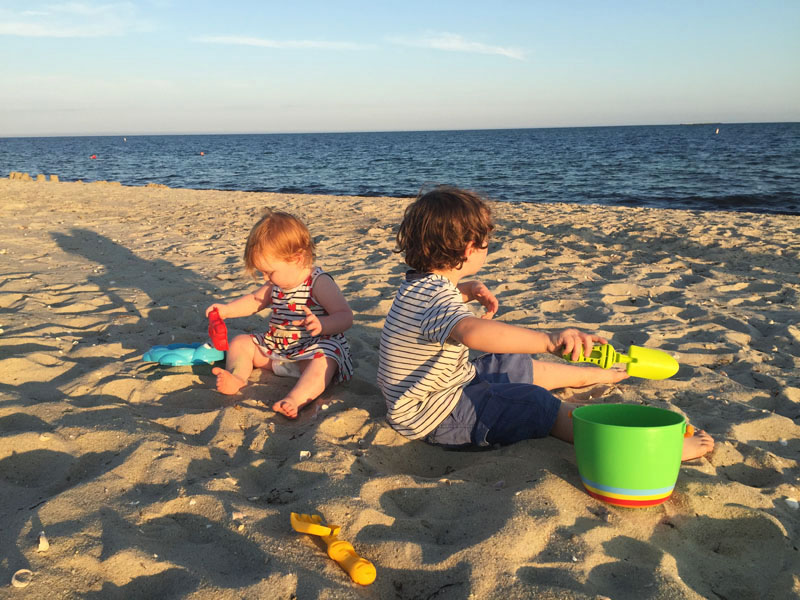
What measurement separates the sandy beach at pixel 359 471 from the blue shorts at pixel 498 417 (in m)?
0.07

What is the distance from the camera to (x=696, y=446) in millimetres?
2182

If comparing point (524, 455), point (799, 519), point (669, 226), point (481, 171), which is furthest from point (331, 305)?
point (481, 171)

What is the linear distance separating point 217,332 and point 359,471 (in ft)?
4.30

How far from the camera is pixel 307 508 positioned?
6.12 ft

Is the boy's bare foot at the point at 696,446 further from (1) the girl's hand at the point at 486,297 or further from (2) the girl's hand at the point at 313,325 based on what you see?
(2) the girl's hand at the point at 313,325

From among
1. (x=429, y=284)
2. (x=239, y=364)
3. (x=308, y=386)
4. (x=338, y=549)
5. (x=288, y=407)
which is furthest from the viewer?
(x=239, y=364)

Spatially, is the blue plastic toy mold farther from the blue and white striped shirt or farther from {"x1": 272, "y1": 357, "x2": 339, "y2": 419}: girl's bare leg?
the blue and white striped shirt

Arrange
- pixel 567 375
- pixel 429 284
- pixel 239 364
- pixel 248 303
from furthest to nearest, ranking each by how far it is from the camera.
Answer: pixel 248 303, pixel 239 364, pixel 567 375, pixel 429 284

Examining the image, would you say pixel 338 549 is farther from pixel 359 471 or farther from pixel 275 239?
pixel 275 239

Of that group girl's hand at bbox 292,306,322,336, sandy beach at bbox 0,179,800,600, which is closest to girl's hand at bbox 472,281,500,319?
sandy beach at bbox 0,179,800,600

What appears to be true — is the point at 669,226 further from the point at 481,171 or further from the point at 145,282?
the point at 481,171

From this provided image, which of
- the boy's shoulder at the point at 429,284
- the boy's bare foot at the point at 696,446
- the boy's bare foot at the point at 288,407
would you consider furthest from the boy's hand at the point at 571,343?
the boy's bare foot at the point at 288,407

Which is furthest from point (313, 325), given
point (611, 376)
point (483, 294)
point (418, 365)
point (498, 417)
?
point (611, 376)

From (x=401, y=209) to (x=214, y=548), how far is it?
8.36 meters
